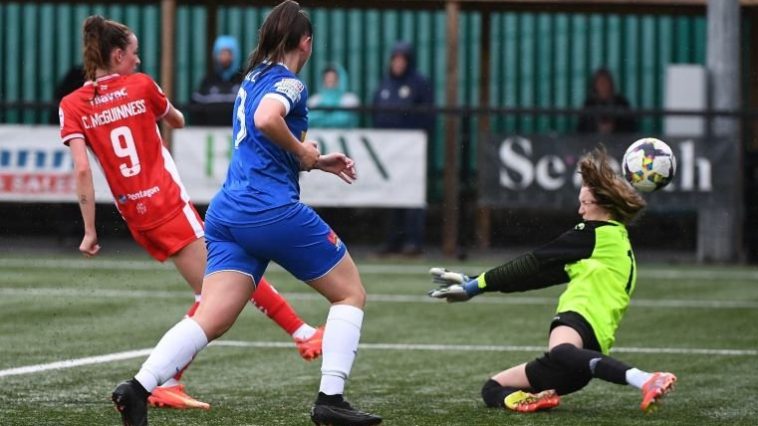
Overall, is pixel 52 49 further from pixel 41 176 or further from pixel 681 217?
pixel 681 217

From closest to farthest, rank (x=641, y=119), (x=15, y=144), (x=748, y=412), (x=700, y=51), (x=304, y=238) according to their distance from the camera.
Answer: (x=304, y=238) < (x=748, y=412) < (x=15, y=144) < (x=641, y=119) < (x=700, y=51)

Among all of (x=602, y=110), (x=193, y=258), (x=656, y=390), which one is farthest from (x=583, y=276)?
(x=602, y=110)

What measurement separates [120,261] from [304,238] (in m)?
10.5

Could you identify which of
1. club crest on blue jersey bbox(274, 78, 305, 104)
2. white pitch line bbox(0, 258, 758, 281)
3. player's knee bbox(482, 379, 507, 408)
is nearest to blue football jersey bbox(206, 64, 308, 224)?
club crest on blue jersey bbox(274, 78, 305, 104)

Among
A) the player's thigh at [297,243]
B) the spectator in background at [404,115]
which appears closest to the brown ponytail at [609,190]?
the player's thigh at [297,243]

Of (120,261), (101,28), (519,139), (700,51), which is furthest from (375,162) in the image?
(101,28)

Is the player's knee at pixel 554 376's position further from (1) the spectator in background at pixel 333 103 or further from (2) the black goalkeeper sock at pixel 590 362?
(1) the spectator in background at pixel 333 103

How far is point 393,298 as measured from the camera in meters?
12.8

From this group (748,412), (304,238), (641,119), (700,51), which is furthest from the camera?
(700,51)

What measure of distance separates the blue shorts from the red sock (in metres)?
1.10

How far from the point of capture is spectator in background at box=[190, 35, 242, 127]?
1650 centimetres

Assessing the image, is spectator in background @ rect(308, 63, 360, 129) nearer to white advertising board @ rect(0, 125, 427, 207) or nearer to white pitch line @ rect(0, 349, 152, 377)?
white advertising board @ rect(0, 125, 427, 207)

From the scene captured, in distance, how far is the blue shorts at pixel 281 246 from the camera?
19.2 feet

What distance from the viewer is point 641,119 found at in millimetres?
17250
